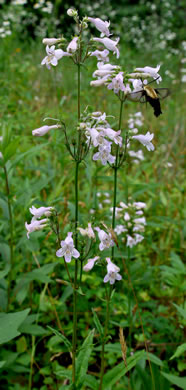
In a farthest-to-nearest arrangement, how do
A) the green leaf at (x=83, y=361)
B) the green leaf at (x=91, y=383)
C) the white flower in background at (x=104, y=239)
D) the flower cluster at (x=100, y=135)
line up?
the green leaf at (x=91, y=383) → the white flower in background at (x=104, y=239) → the green leaf at (x=83, y=361) → the flower cluster at (x=100, y=135)

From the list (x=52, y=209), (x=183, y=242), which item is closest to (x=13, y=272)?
(x=52, y=209)

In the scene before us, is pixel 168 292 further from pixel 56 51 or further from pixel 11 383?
pixel 56 51

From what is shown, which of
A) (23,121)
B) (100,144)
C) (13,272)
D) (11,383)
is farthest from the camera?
(23,121)

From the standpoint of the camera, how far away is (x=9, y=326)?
177 cm

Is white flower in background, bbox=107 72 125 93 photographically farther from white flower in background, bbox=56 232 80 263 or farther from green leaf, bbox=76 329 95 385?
green leaf, bbox=76 329 95 385

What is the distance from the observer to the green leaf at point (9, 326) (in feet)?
5.54

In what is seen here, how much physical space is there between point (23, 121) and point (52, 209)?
12.5 ft

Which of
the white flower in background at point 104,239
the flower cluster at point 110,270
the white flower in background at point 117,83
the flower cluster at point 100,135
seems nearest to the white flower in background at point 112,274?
the flower cluster at point 110,270

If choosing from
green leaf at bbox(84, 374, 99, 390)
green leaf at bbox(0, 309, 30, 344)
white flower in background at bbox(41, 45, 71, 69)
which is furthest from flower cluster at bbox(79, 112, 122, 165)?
green leaf at bbox(84, 374, 99, 390)

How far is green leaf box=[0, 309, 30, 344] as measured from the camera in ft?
5.54

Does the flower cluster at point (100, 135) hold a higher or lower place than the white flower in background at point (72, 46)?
lower

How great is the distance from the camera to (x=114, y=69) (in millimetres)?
1939

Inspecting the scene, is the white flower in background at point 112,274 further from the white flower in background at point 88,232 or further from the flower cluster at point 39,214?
the flower cluster at point 39,214

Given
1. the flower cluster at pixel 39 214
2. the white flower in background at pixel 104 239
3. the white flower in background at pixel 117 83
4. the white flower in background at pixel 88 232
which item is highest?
the white flower in background at pixel 117 83
